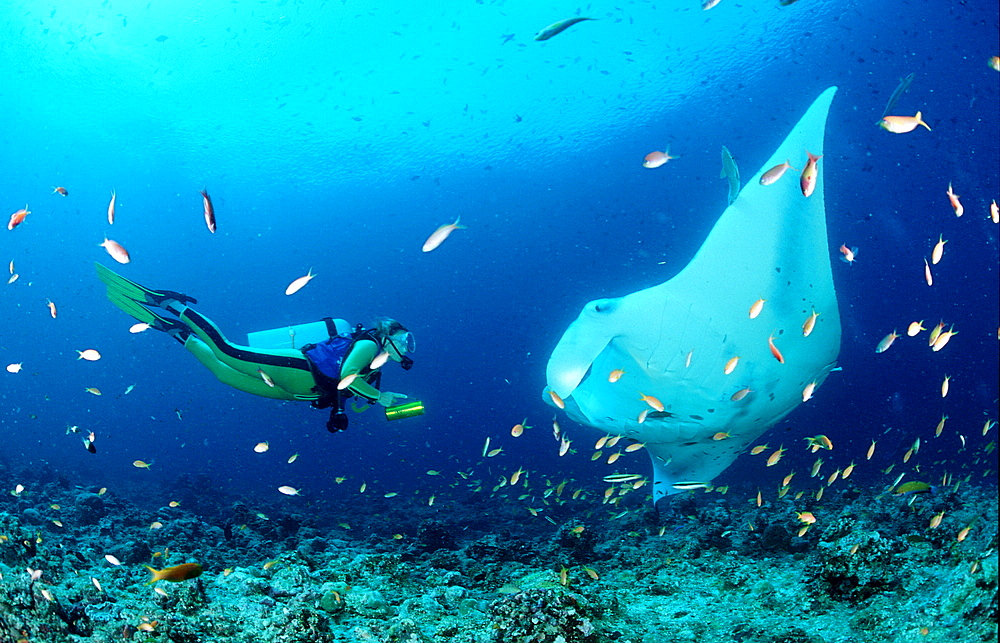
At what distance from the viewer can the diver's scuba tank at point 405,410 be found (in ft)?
14.6

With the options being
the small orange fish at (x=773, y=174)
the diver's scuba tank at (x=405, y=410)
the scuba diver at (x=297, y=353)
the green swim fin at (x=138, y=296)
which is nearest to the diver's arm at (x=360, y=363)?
the scuba diver at (x=297, y=353)

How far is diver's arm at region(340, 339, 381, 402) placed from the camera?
4590 mm

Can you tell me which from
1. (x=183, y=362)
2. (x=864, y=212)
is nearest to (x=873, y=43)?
(x=864, y=212)

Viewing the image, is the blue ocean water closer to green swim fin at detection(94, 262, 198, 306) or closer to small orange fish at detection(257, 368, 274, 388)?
green swim fin at detection(94, 262, 198, 306)

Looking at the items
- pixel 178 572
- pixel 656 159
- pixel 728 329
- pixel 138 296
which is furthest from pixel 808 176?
pixel 138 296

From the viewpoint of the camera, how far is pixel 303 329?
5.20 m

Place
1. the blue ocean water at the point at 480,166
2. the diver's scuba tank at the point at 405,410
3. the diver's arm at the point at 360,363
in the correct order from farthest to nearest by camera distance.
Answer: the blue ocean water at the point at 480,166, the diver's arm at the point at 360,363, the diver's scuba tank at the point at 405,410

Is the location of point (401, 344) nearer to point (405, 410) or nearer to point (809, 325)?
point (405, 410)

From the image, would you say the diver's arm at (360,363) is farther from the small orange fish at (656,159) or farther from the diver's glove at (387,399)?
the small orange fish at (656,159)

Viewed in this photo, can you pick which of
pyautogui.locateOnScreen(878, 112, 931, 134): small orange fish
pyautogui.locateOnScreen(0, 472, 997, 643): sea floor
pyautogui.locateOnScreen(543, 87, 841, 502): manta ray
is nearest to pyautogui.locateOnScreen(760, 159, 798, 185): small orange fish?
pyautogui.locateOnScreen(543, 87, 841, 502): manta ray

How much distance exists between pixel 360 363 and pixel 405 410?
2.23 feet

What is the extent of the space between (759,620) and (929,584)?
981 millimetres

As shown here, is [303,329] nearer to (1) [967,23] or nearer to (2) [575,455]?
(1) [967,23]

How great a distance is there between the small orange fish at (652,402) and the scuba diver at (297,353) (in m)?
2.12
